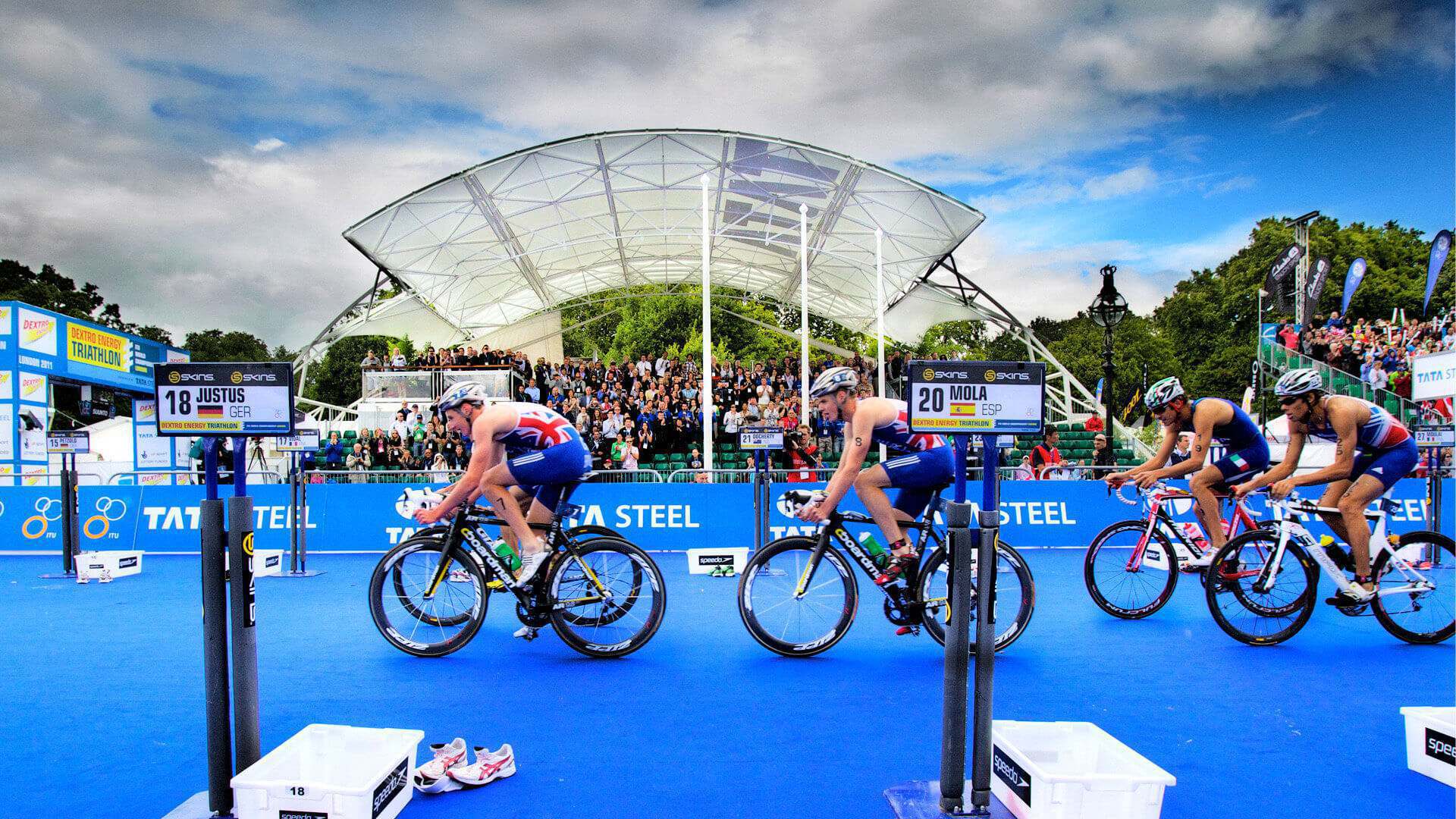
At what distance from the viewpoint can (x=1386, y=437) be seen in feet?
18.2

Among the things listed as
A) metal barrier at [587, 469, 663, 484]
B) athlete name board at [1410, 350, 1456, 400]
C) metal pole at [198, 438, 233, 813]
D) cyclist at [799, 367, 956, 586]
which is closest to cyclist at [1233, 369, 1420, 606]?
athlete name board at [1410, 350, 1456, 400]

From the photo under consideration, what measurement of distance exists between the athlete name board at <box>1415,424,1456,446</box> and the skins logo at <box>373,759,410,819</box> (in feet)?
34.1

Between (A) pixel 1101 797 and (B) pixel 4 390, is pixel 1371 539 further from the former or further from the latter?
(B) pixel 4 390

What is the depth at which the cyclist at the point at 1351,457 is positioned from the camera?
5391 mm

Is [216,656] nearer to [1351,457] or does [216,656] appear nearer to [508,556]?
[508,556]

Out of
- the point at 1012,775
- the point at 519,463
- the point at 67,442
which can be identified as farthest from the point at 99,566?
the point at 1012,775

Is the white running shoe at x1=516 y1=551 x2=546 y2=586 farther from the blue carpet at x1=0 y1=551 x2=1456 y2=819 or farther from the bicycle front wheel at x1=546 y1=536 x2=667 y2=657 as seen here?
the blue carpet at x1=0 y1=551 x2=1456 y2=819

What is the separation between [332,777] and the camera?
297cm

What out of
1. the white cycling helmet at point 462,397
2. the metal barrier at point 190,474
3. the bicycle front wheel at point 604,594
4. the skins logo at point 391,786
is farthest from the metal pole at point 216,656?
the metal barrier at point 190,474

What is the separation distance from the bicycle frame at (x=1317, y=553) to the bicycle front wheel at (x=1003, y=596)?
1.51 m

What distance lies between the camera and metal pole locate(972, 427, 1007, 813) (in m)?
2.81

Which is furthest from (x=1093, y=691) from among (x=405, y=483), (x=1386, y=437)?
(x=405, y=483)

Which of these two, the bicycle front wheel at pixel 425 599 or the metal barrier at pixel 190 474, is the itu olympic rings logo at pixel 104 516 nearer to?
the metal barrier at pixel 190 474

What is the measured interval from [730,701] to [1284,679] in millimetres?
3118
